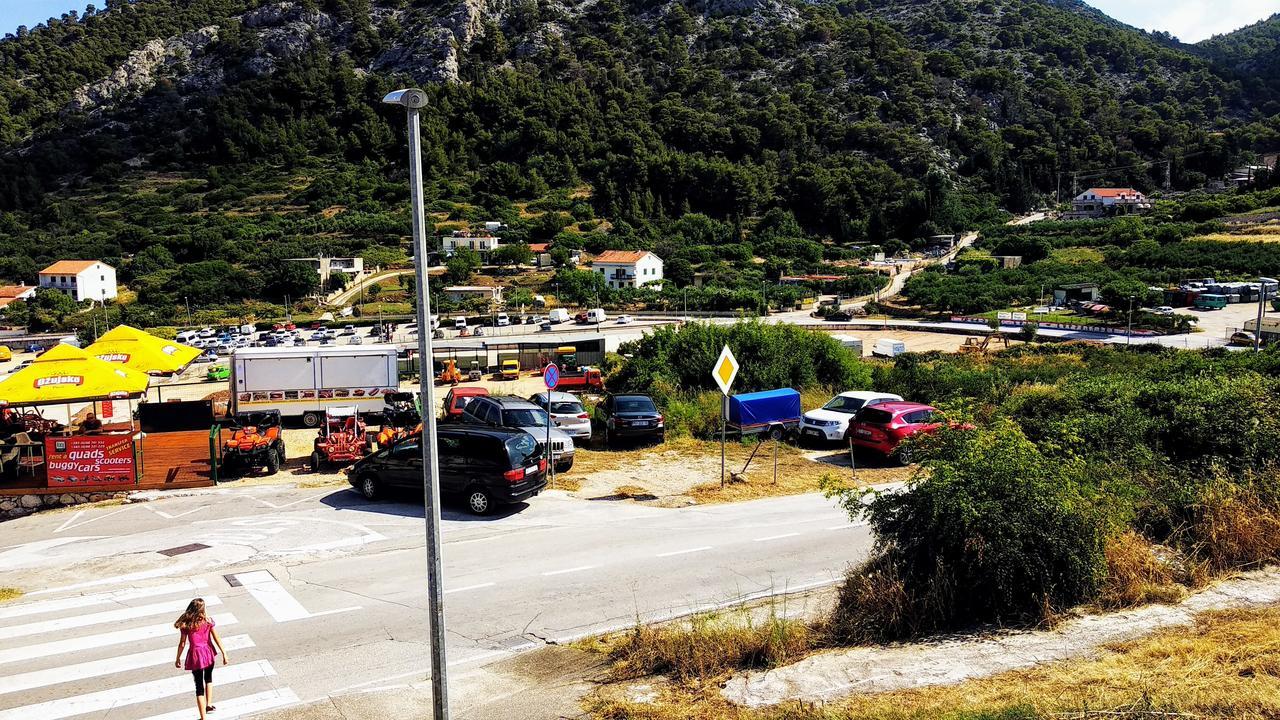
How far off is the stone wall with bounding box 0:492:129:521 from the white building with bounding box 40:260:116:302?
8846 centimetres

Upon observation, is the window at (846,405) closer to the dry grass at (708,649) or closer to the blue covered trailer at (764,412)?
the blue covered trailer at (764,412)

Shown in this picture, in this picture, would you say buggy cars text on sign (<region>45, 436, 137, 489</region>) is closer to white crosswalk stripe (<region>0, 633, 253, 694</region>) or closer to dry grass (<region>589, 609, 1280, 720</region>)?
white crosswalk stripe (<region>0, 633, 253, 694</region>)

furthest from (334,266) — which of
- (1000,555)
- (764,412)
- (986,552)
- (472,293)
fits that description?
(1000,555)

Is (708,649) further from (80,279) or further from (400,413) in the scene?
(80,279)

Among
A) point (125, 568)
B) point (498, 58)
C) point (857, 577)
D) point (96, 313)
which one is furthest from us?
point (498, 58)

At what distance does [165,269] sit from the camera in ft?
327

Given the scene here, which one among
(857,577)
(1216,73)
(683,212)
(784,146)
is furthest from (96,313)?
(1216,73)

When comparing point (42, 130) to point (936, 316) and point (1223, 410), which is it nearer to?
point (936, 316)

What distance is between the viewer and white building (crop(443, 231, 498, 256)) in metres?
106

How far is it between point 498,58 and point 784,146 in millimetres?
70925

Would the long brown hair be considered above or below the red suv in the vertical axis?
above

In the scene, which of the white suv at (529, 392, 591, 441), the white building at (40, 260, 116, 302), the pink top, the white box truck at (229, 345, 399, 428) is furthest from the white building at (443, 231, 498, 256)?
the pink top

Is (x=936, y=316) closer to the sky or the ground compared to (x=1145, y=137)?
closer to the ground

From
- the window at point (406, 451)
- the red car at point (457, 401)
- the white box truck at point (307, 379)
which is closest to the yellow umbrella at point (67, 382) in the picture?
the white box truck at point (307, 379)
